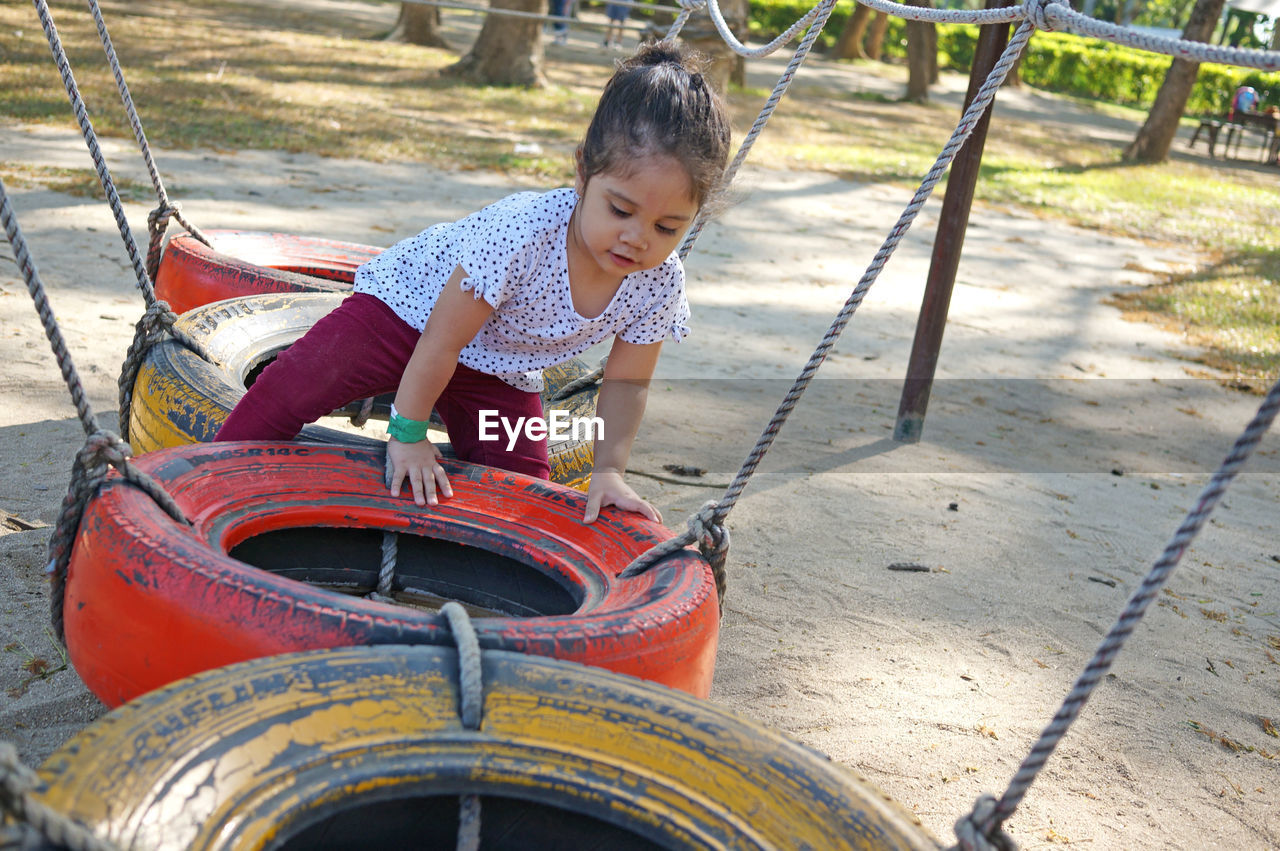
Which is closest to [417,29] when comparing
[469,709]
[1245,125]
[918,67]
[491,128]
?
[491,128]

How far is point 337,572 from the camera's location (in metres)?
2.03

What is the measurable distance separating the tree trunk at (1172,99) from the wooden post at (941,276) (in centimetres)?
854

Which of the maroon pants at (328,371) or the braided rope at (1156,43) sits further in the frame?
the maroon pants at (328,371)

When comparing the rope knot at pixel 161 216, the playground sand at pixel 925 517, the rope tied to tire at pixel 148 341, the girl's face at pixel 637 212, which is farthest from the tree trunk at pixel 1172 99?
the rope tied to tire at pixel 148 341

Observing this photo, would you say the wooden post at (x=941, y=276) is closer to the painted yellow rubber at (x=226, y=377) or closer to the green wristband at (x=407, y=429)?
the painted yellow rubber at (x=226, y=377)

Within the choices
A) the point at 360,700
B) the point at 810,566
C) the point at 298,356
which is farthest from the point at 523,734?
the point at 810,566

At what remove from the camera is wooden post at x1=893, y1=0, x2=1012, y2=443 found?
3643 millimetres

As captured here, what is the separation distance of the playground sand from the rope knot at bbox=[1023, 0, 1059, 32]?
24.0 inches

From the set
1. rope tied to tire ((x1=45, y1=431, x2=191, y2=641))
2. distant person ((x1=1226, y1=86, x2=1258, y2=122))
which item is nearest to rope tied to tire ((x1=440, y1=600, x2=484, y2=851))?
rope tied to tire ((x1=45, y1=431, x2=191, y2=641))

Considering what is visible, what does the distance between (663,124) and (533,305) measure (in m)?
0.46

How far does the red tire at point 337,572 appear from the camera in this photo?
1419mm

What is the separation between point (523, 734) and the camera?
1.25 m

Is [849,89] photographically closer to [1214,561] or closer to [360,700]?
[1214,561]

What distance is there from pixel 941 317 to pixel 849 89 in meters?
14.7
